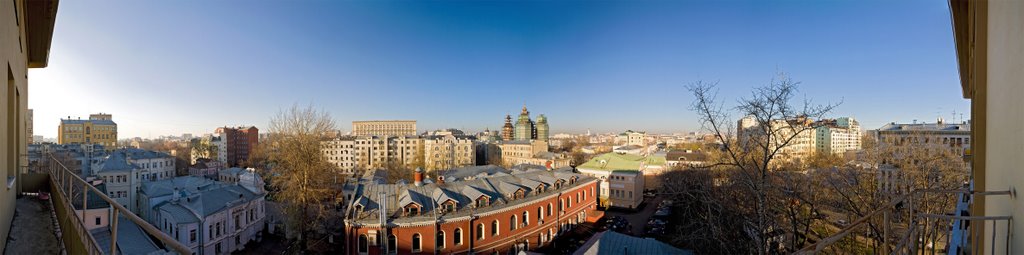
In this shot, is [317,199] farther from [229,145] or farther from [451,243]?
[229,145]

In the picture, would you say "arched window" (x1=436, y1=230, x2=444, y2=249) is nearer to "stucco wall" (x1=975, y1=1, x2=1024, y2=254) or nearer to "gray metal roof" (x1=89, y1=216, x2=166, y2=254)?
"gray metal roof" (x1=89, y1=216, x2=166, y2=254)

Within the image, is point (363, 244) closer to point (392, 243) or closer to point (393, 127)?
point (392, 243)

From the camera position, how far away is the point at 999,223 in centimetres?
303

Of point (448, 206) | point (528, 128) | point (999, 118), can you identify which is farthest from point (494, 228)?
point (528, 128)

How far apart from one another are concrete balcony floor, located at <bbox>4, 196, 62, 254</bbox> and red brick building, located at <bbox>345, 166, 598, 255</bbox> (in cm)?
1043

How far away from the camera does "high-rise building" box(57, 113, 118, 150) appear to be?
4703 centimetres

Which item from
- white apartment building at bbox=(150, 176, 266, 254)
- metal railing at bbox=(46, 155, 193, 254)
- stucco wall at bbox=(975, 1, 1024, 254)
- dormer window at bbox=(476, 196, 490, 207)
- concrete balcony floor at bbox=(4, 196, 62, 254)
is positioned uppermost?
stucco wall at bbox=(975, 1, 1024, 254)

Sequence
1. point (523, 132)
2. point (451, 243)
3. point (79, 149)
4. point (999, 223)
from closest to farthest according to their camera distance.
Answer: point (999, 223)
point (451, 243)
point (79, 149)
point (523, 132)

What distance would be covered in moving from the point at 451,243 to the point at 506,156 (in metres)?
48.4

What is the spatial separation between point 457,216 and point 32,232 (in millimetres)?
12614

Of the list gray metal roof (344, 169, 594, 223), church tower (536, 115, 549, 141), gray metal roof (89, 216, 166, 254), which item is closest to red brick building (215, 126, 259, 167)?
gray metal roof (89, 216, 166, 254)

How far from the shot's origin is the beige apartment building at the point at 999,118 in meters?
2.34

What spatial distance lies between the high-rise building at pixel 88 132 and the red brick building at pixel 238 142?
1313cm

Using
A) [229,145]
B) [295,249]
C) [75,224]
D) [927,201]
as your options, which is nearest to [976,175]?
[75,224]
